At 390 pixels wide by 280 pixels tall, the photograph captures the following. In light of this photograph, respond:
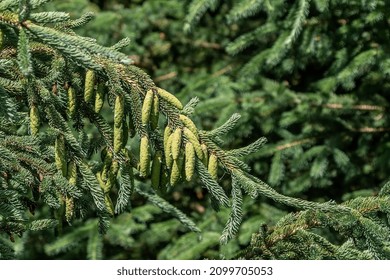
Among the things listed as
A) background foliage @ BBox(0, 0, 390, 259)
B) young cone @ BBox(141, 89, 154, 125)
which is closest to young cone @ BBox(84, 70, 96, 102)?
young cone @ BBox(141, 89, 154, 125)

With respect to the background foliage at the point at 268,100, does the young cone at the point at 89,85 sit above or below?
above

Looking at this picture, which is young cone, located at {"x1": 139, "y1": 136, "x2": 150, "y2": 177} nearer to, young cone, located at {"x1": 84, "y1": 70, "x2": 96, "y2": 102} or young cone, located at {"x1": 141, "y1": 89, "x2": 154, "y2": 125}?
young cone, located at {"x1": 141, "y1": 89, "x2": 154, "y2": 125}

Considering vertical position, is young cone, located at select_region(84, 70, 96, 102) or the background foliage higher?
young cone, located at select_region(84, 70, 96, 102)

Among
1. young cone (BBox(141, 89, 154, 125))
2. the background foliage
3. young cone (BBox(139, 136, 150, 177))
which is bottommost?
the background foliage

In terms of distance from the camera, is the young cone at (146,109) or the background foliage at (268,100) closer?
the young cone at (146,109)

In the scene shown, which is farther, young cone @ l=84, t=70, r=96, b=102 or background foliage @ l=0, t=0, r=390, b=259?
background foliage @ l=0, t=0, r=390, b=259

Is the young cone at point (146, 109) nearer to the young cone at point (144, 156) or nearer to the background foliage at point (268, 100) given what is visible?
the young cone at point (144, 156)

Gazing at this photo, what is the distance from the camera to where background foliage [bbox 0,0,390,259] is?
3619 mm

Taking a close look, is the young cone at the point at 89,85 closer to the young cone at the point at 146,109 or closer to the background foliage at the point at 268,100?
the young cone at the point at 146,109

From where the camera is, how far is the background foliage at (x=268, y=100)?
3619 mm

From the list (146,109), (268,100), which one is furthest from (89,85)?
(268,100)

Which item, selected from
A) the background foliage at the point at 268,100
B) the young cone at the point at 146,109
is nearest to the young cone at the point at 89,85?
the young cone at the point at 146,109

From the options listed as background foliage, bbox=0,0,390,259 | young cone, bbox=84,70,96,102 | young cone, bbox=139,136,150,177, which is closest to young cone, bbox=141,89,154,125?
young cone, bbox=139,136,150,177

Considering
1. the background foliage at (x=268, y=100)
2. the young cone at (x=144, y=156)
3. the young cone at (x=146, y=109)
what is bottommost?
the background foliage at (x=268, y=100)
